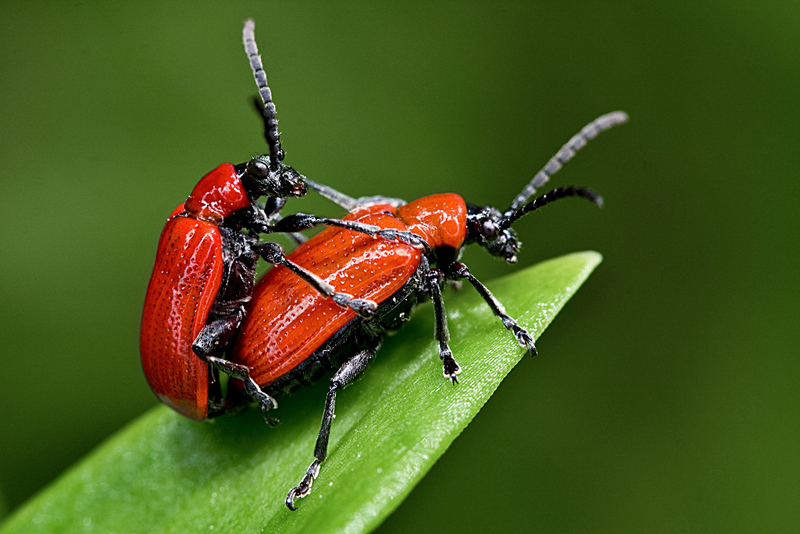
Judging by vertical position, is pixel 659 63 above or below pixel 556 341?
above

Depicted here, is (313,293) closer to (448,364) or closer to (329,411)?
(329,411)

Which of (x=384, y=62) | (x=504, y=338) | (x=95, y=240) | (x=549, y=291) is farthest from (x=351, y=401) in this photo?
(x=384, y=62)

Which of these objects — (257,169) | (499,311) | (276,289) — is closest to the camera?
(499,311)

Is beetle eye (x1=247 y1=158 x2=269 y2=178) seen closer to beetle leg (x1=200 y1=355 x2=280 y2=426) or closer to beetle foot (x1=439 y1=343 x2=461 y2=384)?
beetle leg (x1=200 y1=355 x2=280 y2=426)

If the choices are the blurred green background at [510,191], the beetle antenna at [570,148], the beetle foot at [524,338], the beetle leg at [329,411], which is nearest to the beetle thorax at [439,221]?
the beetle antenna at [570,148]

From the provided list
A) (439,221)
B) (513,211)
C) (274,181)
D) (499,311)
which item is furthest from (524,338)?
(274,181)

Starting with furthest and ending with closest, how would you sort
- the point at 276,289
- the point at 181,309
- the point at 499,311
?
1. the point at 276,289
2. the point at 181,309
3. the point at 499,311

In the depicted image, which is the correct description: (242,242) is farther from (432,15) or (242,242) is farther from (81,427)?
(432,15)
